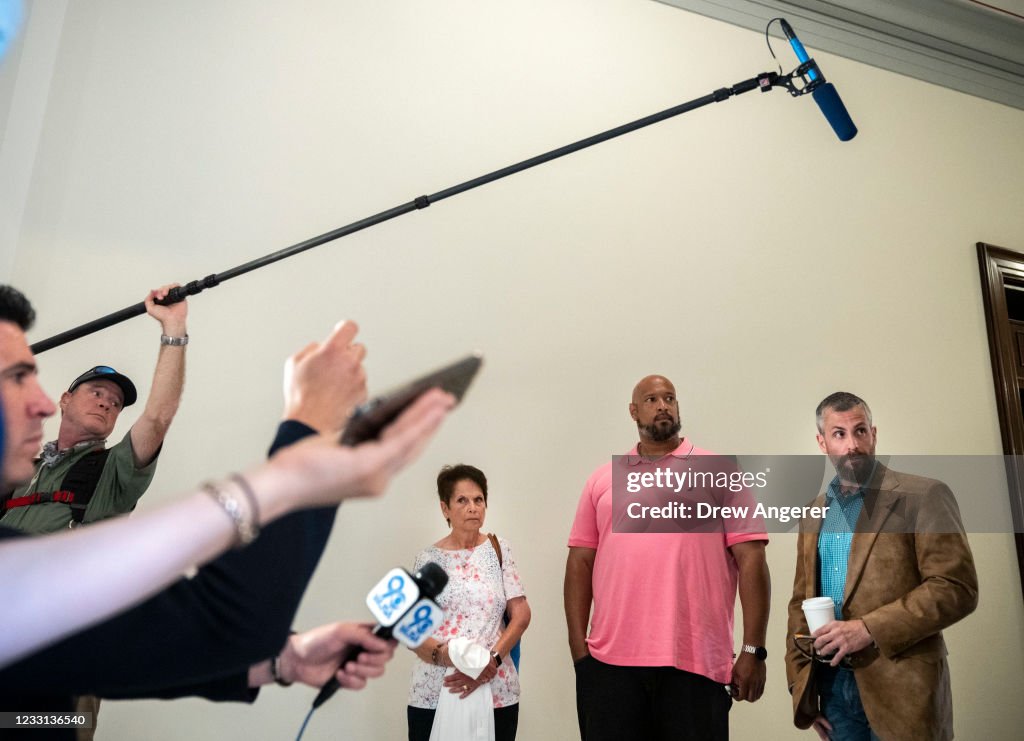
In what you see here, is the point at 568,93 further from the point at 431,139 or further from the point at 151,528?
the point at 151,528

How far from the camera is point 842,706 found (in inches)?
109

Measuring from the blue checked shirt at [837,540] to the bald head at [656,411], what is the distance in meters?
0.60

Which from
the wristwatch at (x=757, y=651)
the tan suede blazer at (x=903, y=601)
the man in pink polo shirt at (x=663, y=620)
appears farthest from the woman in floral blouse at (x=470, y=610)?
the tan suede blazer at (x=903, y=601)

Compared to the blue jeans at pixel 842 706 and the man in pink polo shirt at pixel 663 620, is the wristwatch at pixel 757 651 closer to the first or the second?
the man in pink polo shirt at pixel 663 620

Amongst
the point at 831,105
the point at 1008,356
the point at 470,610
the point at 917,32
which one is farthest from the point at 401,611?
the point at 917,32

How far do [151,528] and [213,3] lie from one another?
3752mm

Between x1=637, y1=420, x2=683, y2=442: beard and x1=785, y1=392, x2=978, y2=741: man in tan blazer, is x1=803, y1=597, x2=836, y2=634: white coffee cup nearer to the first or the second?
x1=785, y1=392, x2=978, y2=741: man in tan blazer

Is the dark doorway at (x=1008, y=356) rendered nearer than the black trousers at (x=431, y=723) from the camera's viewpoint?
No

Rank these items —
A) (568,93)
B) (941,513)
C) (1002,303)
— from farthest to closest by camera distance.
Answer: (1002,303)
(568,93)
(941,513)

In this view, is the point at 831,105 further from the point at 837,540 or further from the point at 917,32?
the point at 917,32

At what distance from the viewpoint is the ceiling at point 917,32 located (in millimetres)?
5074

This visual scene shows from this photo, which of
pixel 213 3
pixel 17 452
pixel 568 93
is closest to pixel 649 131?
pixel 568 93

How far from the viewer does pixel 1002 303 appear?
5.21m

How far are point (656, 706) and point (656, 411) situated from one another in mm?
1034
